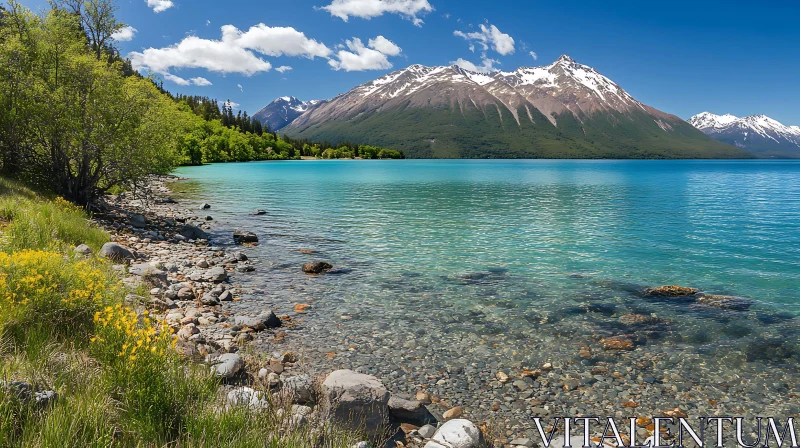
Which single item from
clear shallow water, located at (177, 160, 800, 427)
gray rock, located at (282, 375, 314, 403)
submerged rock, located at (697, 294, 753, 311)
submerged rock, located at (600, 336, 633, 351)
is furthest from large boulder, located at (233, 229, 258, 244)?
submerged rock, located at (697, 294, 753, 311)

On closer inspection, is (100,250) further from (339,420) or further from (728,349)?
(728,349)

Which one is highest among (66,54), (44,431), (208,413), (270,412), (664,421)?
(66,54)

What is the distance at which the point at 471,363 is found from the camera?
12.2m

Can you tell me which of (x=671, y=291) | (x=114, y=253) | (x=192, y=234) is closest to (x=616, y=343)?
(x=671, y=291)

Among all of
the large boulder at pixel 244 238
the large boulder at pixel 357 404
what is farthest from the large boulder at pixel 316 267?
the large boulder at pixel 357 404

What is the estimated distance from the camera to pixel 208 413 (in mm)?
6281

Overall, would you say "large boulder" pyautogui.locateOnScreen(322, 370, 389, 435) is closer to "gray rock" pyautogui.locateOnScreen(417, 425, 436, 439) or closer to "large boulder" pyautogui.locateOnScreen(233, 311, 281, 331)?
"gray rock" pyautogui.locateOnScreen(417, 425, 436, 439)

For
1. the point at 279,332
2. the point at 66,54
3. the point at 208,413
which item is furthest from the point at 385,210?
the point at 208,413

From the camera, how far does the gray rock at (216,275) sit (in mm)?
19109

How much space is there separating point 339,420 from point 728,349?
12.1 meters

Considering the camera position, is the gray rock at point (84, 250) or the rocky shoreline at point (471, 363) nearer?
the rocky shoreline at point (471, 363)

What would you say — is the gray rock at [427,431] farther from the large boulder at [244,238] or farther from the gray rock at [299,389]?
the large boulder at [244,238]

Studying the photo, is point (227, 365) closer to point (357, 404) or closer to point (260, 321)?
point (357, 404)

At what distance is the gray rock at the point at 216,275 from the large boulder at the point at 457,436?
13.8 meters
